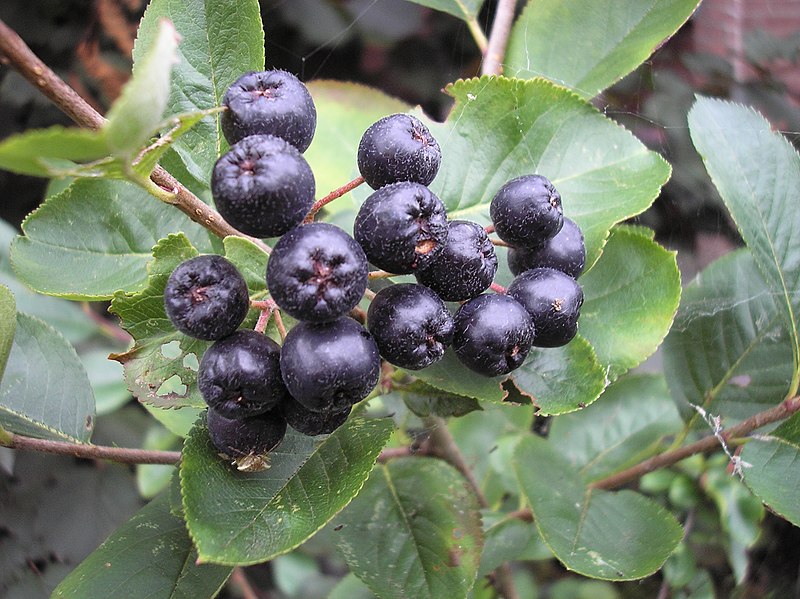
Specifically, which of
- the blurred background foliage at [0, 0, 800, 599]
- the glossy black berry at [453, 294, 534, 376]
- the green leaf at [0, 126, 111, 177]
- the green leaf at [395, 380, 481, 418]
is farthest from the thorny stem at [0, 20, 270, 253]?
the blurred background foliage at [0, 0, 800, 599]

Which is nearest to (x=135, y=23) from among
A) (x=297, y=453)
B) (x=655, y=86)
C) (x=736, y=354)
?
(x=655, y=86)

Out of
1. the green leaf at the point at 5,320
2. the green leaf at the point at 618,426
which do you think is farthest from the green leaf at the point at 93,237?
the green leaf at the point at 618,426

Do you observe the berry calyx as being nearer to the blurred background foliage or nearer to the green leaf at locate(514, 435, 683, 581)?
the green leaf at locate(514, 435, 683, 581)

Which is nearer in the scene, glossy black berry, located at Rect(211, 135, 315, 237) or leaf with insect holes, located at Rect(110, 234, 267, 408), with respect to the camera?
glossy black berry, located at Rect(211, 135, 315, 237)

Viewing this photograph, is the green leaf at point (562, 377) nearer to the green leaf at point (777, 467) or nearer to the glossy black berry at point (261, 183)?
the green leaf at point (777, 467)

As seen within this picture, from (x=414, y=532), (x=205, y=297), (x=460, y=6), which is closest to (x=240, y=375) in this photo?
(x=205, y=297)

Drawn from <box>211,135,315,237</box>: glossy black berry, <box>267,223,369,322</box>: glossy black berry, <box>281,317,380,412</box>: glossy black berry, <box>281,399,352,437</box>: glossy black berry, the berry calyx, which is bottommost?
the berry calyx
